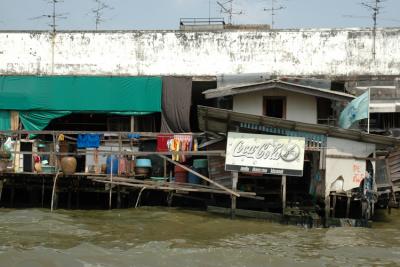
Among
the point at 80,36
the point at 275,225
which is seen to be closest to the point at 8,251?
the point at 275,225

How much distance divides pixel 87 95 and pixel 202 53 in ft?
14.9

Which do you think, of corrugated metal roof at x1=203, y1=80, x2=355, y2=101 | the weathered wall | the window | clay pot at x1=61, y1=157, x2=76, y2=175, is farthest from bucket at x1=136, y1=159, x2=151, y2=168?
the weathered wall

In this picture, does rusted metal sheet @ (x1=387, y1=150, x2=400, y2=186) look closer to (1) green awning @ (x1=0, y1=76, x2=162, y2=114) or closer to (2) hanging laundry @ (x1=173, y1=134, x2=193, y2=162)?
(2) hanging laundry @ (x1=173, y1=134, x2=193, y2=162)

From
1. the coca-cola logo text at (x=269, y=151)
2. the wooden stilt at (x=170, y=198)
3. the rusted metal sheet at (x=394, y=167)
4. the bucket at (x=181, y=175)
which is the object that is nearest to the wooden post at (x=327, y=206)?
the coca-cola logo text at (x=269, y=151)

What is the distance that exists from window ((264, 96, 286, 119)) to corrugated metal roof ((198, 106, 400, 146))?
2998 mm

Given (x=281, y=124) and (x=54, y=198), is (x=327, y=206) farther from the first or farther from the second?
(x=54, y=198)

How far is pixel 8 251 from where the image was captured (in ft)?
36.3

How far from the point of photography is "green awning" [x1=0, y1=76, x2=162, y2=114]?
1927 centimetres

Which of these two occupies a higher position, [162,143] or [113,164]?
[162,143]

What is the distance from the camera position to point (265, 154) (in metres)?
14.9

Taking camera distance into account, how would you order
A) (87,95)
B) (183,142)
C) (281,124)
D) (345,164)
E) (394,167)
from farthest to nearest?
(87,95) → (183,142) → (394,167) → (281,124) → (345,164)

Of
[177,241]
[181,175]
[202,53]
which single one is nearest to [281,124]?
[181,175]

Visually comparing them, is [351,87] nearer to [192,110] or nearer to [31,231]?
[192,110]

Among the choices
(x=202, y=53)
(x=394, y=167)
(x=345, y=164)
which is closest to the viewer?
(x=345, y=164)
